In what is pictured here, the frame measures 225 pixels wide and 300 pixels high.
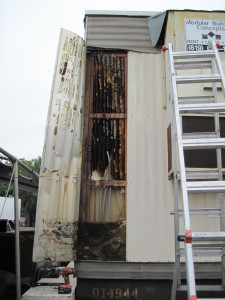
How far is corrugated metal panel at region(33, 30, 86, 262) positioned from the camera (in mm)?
3889

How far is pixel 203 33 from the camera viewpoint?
4.62 meters

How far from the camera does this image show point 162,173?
424 centimetres

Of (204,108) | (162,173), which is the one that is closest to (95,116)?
(162,173)

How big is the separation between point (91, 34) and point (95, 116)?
1399 mm

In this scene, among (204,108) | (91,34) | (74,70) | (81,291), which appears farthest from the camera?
(91,34)

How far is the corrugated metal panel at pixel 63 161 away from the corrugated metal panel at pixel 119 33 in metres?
0.32

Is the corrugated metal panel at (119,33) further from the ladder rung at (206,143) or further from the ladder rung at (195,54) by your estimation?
the ladder rung at (206,143)

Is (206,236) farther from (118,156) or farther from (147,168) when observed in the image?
(118,156)

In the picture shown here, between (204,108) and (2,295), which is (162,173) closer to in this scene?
(204,108)

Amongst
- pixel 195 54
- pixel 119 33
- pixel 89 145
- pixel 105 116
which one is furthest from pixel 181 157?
pixel 119 33

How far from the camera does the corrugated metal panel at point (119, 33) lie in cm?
479

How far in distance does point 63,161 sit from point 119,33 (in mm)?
2326

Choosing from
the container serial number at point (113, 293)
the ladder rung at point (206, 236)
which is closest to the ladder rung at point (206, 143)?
the ladder rung at point (206, 236)

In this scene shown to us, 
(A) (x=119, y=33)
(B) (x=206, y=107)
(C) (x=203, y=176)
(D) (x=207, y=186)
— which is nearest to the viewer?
(D) (x=207, y=186)
